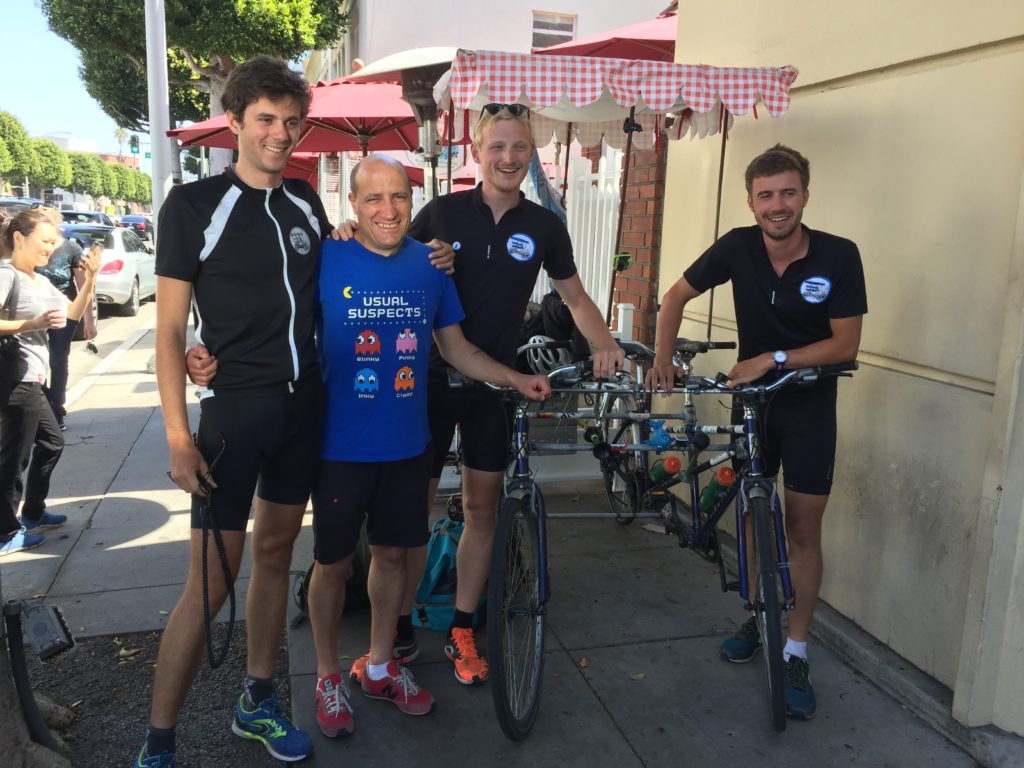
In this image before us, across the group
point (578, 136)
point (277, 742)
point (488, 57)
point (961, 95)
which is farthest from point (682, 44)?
point (277, 742)

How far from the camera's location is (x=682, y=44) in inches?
204

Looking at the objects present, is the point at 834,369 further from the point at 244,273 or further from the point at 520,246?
the point at 244,273

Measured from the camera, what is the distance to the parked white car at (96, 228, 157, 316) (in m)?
14.9

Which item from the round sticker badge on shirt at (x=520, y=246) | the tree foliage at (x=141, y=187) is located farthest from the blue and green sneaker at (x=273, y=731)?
the tree foliage at (x=141, y=187)

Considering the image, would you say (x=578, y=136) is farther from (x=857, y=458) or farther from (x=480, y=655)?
(x=480, y=655)

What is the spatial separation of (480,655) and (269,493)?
126 cm

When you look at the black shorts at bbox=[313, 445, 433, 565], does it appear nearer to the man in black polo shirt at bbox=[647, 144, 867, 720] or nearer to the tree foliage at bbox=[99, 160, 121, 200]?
the man in black polo shirt at bbox=[647, 144, 867, 720]

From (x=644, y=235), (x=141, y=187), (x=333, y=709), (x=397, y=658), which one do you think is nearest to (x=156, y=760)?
(x=333, y=709)

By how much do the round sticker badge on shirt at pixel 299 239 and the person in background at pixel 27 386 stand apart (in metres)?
2.46

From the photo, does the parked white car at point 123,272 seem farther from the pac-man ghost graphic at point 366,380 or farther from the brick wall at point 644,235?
the pac-man ghost graphic at point 366,380

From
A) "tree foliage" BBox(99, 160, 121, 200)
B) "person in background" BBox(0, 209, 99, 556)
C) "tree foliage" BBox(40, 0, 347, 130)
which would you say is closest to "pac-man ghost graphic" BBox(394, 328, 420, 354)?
"person in background" BBox(0, 209, 99, 556)

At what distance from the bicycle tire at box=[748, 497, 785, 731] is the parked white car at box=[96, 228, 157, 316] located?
1325 centimetres

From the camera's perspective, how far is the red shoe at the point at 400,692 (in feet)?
9.73

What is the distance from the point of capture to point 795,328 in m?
3.05
